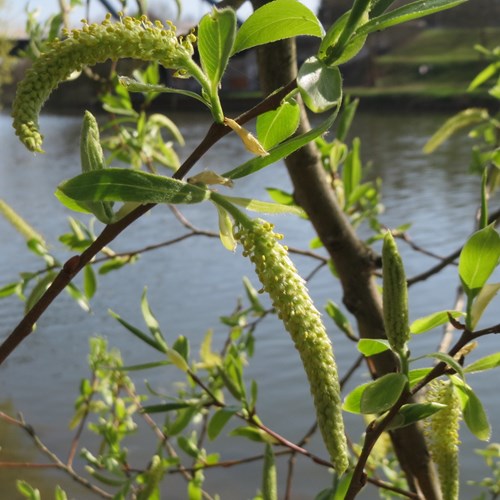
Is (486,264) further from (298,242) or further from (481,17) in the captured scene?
(481,17)

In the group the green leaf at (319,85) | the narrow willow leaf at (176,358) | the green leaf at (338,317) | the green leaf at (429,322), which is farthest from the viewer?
the green leaf at (338,317)

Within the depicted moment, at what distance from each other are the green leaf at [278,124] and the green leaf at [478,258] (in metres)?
0.08

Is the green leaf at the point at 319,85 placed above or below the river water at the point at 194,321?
above

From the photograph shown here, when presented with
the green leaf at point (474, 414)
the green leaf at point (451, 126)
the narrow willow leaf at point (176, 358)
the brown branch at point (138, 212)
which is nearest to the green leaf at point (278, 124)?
the brown branch at point (138, 212)

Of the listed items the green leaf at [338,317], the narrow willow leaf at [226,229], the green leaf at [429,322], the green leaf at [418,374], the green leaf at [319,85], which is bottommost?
the green leaf at [338,317]

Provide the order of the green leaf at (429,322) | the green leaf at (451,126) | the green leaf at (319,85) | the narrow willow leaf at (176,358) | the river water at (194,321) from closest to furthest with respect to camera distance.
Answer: the green leaf at (319,85) → the green leaf at (429,322) → the narrow willow leaf at (176,358) → the green leaf at (451,126) → the river water at (194,321)

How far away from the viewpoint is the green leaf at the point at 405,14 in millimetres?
244

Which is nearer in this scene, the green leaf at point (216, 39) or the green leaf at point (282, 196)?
the green leaf at point (216, 39)

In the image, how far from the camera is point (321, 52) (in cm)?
25

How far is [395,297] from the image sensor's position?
0.86ft

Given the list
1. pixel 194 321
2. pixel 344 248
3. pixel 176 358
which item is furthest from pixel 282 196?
pixel 194 321

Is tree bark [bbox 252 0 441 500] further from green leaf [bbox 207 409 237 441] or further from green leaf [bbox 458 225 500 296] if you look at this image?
green leaf [bbox 458 225 500 296]

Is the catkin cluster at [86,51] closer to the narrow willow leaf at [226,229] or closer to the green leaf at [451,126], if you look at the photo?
the narrow willow leaf at [226,229]

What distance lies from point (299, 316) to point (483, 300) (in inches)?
3.6
